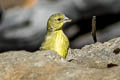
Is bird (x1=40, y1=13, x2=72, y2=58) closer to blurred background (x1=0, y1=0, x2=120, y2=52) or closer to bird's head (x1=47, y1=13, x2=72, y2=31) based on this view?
bird's head (x1=47, y1=13, x2=72, y2=31)

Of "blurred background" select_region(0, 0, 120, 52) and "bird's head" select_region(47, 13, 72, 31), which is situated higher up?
"bird's head" select_region(47, 13, 72, 31)

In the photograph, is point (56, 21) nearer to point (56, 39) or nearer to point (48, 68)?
point (56, 39)

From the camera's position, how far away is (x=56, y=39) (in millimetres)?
6551

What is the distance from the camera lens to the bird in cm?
A: 649

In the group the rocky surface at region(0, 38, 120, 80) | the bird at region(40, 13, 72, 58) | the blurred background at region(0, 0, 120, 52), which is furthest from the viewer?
the blurred background at region(0, 0, 120, 52)

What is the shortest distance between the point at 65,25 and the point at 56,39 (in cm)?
683

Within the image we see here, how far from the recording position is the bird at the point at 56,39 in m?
6.49

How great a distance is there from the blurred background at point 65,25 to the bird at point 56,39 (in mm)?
5957

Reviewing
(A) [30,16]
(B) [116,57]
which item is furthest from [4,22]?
(B) [116,57]

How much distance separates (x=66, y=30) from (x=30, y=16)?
1474 millimetres

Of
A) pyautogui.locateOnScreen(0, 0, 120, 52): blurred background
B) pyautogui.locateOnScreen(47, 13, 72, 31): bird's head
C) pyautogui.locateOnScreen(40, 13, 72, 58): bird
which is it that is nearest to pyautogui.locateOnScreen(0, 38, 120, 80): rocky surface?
pyautogui.locateOnScreen(40, 13, 72, 58): bird

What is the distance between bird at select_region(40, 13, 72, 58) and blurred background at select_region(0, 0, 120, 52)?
5957 millimetres

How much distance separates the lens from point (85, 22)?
13.3m

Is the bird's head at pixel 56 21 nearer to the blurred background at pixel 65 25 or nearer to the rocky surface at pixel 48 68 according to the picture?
the rocky surface at pixel 48 68
